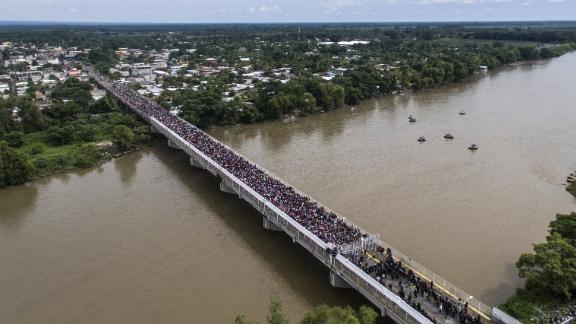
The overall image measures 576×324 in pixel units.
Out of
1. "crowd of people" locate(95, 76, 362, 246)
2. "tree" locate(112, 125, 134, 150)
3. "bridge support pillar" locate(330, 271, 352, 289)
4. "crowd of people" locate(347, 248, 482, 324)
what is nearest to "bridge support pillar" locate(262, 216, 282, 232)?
"crowd of people" locate(95, 76, 362, 246)

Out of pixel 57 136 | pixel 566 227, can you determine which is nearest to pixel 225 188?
pixel 566 227

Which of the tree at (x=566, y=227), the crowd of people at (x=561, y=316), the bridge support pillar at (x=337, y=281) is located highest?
the tree at (x=566, y=227)

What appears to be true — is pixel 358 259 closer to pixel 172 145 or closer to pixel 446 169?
pixel 446 169

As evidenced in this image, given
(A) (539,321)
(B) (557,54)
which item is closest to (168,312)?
(A) (539,321)

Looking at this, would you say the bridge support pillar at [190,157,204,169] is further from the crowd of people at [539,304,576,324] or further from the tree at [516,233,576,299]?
the crowd of people at [539,304,576,324]

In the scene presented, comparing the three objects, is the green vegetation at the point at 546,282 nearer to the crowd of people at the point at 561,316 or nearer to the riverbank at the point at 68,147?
the crowd of people at the point at 561,316

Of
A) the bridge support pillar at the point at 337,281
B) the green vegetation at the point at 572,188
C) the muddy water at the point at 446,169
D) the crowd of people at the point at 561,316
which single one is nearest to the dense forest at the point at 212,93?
the muddy water at the point at 446,169
